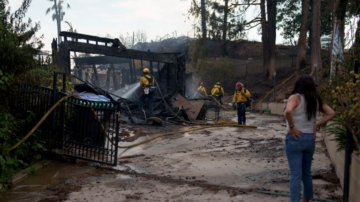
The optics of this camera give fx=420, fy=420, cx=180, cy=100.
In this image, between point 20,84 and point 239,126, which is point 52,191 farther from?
point 239,126

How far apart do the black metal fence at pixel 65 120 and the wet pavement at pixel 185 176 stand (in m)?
0.39

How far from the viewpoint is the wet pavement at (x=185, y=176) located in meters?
5.86

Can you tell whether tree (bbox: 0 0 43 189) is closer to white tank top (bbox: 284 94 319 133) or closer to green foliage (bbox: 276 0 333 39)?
white tank top (bbox: 284 94 319 133)

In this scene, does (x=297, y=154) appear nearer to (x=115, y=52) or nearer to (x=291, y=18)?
(x=115, y=52)

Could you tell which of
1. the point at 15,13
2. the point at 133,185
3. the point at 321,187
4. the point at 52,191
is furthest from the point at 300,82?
the point at 15,13

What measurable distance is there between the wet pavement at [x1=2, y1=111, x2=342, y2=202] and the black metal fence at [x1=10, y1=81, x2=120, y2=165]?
0.39 metres

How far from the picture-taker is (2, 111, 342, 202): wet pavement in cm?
586

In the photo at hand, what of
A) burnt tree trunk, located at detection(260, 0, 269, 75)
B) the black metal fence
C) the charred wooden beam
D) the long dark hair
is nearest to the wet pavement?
the black metal fence

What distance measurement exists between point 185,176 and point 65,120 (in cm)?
257

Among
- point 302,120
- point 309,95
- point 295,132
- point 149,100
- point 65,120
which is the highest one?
point 309,95

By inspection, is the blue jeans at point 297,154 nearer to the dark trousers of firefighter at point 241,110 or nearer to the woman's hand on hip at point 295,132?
the woman's hand on hip at point 295,132

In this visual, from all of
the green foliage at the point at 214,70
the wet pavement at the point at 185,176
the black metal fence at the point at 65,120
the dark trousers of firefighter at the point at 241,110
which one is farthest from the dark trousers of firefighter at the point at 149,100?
the green foliage at the point at 214,70

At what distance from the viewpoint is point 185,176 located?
7.24 meters

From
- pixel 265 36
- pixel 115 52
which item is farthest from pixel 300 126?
pixel 265 36
